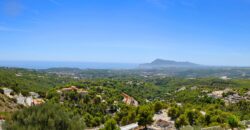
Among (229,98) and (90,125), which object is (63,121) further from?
(229,98)

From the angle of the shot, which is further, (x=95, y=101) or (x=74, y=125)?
(x=95, y=101)

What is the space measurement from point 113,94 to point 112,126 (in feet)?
196

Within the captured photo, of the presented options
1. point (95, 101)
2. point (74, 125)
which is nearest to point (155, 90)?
point (95, 101)

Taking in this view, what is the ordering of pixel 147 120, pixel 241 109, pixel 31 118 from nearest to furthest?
pixel 31 118, pixel 147 120, pixel 241 109

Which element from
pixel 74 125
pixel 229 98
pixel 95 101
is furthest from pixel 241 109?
pixel 74 125

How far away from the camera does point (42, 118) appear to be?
15789 millimetres

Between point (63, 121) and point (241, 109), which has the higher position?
point (63, 121)

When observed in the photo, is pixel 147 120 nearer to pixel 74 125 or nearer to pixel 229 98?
pixel 74 125

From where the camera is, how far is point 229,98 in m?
93.1

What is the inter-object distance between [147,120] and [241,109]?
138ft

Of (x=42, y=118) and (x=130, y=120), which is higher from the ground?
(x=42, y=118)

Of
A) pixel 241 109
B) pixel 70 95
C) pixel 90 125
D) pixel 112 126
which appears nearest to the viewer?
pixel 112 126

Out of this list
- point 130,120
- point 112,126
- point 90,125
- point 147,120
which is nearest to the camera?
point 112,126

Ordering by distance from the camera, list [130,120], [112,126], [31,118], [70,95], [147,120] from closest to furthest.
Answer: [31,118] < [112,126] < [147,120] < [130,120] < [70,95]
